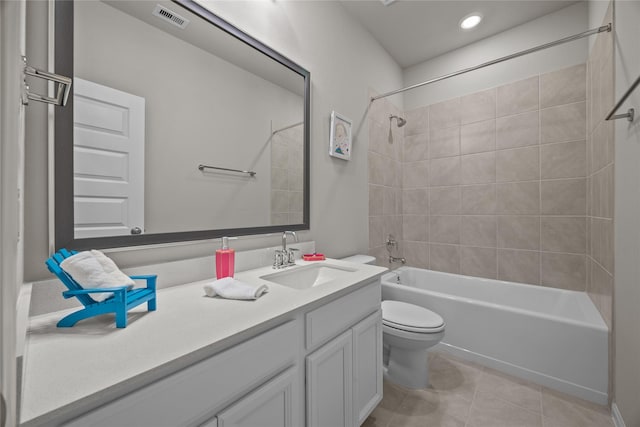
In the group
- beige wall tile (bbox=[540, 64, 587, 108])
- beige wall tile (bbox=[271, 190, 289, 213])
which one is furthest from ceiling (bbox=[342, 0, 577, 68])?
beige wall tile (bbox=[271, 190, 289, 213])

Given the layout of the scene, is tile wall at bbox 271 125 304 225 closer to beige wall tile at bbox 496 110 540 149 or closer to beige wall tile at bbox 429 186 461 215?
beige wall tile at bbox 429 186 461 215

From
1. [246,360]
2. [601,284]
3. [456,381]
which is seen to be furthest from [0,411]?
[601,284]

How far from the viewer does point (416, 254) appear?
2906mm

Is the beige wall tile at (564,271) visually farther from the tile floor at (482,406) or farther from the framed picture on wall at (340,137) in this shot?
the framed picture on wall at (340,137)

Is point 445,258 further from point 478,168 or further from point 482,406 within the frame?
point 482,406

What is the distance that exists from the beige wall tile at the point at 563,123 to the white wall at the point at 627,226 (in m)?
0.78

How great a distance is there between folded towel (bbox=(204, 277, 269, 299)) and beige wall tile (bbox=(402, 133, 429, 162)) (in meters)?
2.46

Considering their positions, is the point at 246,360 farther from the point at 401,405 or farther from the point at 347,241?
the point at 347,241

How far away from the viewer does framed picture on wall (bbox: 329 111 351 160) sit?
76.2 inches

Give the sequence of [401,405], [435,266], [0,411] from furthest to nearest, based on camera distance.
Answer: [435,266] → [401,405] → [0,411]

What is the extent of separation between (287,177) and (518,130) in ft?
6.99

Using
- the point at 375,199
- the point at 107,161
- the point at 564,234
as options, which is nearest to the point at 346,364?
the point at 107,161

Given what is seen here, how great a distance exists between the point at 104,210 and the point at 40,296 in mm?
304

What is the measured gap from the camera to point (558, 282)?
2.17 metres
